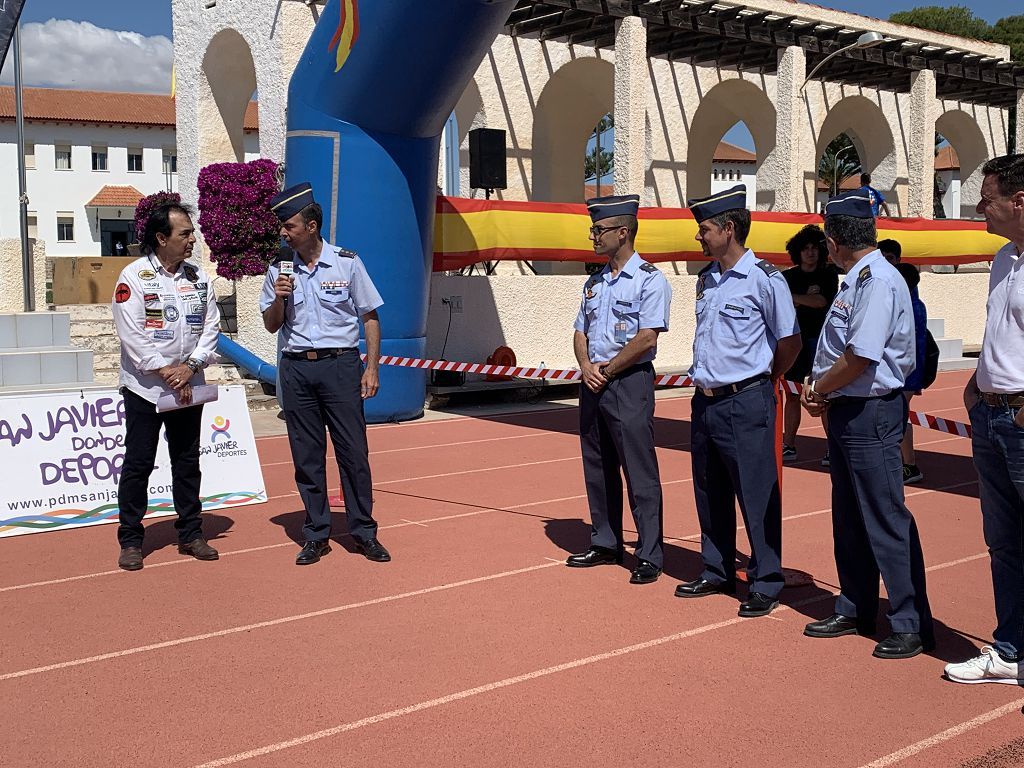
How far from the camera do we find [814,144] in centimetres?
2619

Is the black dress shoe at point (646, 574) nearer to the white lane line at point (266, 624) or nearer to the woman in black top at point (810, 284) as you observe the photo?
the white lane line at point (266, 624)

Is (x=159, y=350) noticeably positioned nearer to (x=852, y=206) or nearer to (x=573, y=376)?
(x=573, y=376)

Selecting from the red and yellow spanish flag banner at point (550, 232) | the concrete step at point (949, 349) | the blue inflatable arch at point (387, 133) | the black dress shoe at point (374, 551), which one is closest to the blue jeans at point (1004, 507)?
the black dress shoe at point (374, 551)

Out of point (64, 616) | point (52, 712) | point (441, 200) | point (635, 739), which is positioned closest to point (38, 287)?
point (441, 200)

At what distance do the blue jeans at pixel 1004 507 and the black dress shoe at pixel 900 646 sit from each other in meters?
0.36

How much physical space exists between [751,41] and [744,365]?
59.0ft

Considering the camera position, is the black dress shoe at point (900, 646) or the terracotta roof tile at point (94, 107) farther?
the terracotta roof tile at point (94, 107)

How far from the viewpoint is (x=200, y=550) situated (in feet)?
21.8

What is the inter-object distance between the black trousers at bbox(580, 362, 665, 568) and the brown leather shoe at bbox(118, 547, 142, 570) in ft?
8.61

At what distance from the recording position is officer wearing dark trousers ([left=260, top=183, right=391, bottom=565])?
6410 millimetres

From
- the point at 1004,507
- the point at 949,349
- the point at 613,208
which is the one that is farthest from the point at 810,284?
the point at 949,349

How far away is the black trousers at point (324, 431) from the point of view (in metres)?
6.46

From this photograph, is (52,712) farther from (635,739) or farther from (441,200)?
(441,200)

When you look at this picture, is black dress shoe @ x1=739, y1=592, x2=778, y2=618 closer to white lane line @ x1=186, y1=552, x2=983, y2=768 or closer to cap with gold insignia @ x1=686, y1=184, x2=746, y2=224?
white lane line @ x1=186, y1=552, x2=983, y2=768
